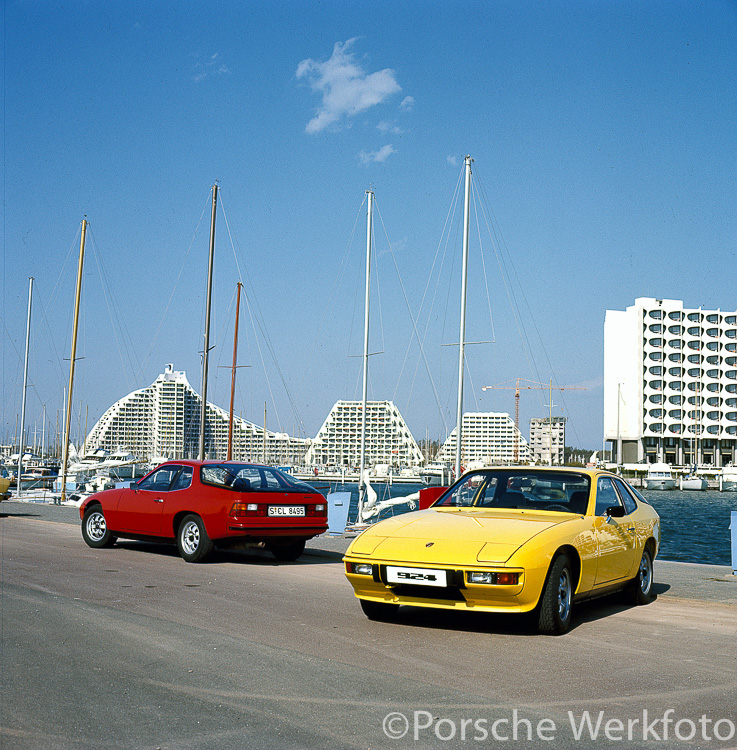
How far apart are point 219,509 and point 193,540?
787 mm

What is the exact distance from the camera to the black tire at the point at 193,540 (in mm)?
12281

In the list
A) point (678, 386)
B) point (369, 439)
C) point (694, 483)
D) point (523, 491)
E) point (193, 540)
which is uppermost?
point (678, 386)

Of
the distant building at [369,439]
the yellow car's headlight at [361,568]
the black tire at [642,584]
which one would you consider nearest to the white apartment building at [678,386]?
the distant building at [369,439]

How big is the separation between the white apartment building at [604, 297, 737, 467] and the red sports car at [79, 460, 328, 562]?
115 metres

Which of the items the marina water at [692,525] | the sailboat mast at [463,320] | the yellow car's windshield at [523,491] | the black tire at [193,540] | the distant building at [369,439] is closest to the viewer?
the yellow car's windshield at [523,491]

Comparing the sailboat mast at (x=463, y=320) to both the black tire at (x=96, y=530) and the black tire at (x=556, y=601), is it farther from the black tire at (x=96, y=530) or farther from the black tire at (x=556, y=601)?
the black tire at (x=556, y=601)

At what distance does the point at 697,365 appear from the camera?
405 feet

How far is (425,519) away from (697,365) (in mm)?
125222

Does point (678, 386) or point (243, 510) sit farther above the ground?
point (678, 386)

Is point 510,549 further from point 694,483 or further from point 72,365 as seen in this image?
point 694,483

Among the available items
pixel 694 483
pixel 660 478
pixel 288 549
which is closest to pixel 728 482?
pixel 694 483

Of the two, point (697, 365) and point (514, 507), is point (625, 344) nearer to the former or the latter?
point (697, 365)

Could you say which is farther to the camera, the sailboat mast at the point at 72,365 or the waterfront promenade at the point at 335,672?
the sailboat mast at the point at 72,365

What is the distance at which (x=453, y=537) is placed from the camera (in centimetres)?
732
